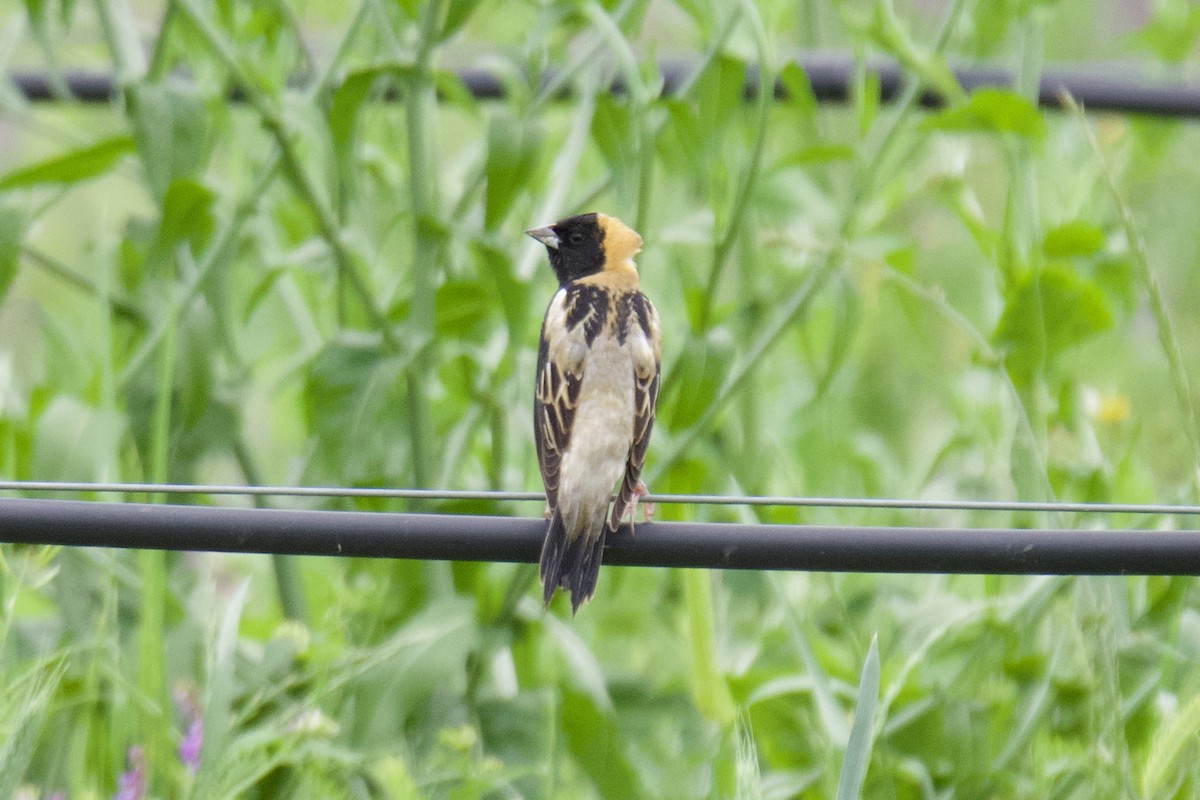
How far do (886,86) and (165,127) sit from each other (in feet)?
7.37

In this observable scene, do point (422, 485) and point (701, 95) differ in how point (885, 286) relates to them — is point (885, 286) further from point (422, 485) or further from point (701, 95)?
point (422, 485)

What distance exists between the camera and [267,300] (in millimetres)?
3391

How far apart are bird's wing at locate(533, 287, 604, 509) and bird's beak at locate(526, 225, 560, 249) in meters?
0.31

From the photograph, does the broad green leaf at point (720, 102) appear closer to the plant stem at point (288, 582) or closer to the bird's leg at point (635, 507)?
the bird's leg at point (635, 507)

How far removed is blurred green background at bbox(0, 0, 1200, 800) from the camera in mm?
2326

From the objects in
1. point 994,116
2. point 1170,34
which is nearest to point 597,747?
point 994,116

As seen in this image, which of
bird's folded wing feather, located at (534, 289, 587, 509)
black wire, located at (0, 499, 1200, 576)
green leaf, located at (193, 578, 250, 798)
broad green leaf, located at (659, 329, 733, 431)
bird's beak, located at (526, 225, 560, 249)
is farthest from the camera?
bird's beak, located at (526, 225, 560, 249)

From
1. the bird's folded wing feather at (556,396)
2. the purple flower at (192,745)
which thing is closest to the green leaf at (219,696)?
the purple flower at (192,745)

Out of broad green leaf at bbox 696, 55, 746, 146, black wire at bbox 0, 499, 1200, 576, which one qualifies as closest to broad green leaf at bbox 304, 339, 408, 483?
broad green leaf at bbox 696, 55, 746, 146

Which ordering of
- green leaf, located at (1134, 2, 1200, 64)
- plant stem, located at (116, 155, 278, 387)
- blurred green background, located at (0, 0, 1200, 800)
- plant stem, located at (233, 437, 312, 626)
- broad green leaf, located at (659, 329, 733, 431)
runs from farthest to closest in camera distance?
green leaf, located at (1134, 2, 1200, 64) → plant stem, located at (233, 437, 312, 626) → plant stem, located at (116, 155, 278, 387) → broad green leaf, located at (659, 329, 733, 431) → blurred green background, located at (0, 0, 1200, 800)

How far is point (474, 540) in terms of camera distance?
5.02 feet

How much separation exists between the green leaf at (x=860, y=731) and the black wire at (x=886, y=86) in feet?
6.07

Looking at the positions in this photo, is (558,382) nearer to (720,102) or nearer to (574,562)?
(574,562)

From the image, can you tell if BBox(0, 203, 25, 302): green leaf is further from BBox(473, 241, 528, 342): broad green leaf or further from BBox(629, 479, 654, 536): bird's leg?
BBox(629, 479, 654, 536): bird's leg
